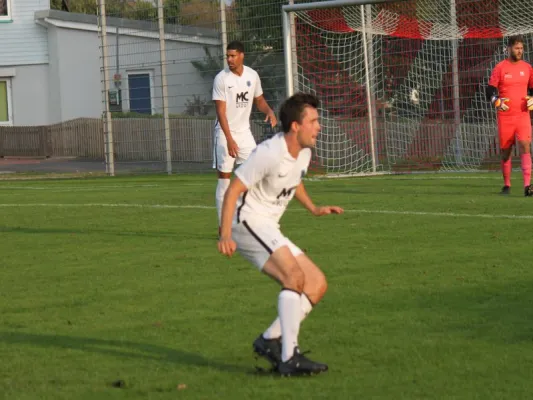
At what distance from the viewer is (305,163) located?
6754 mm

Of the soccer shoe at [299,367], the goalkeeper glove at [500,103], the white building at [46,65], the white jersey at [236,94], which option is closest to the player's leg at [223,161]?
the white jersey at [236,94]

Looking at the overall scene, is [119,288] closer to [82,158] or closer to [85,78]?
[82,158]

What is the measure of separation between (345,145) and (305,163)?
17.4 m

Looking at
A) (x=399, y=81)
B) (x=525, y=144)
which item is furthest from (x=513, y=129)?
(x=399, y=81)

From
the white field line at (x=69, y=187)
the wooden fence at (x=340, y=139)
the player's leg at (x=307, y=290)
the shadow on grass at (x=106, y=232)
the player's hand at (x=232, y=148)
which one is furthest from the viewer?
the wooden fence at (x=340, y=139)

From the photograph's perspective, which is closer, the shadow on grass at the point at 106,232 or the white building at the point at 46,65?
the shadow on grass at the point at 106,232

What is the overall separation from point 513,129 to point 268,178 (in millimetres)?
10914

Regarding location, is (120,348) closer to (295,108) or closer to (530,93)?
(295,108)

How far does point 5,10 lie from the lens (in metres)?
45.4

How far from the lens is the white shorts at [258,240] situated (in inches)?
254

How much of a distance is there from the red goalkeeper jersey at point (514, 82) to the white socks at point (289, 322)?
1120 centimetres

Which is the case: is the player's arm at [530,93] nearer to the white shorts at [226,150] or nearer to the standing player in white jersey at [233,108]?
the standing player in white jersey at [233,108]

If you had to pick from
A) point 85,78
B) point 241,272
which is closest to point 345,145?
point 241,272

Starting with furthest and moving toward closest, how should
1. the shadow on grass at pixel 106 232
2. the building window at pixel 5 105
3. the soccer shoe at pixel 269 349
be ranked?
the building window at pixel 5 105 → the shadow on grass at pixel 106 232 → the soccer shoe at pixel 269 349
